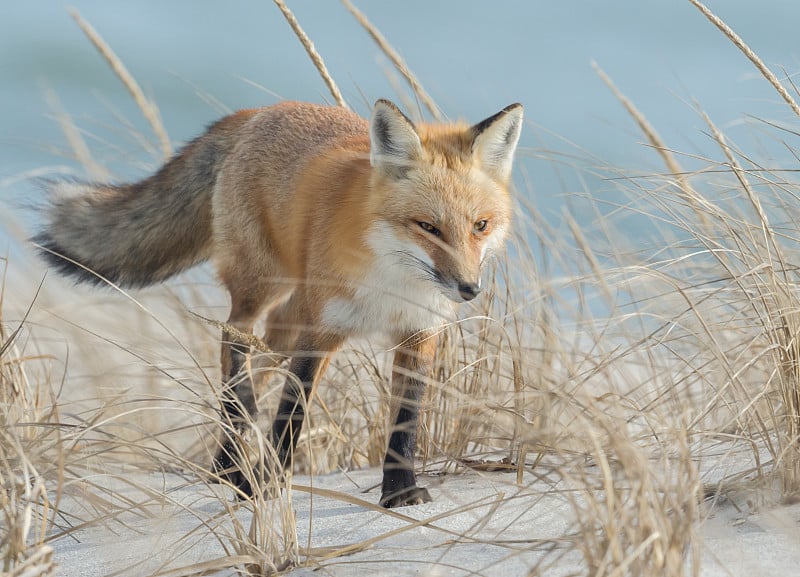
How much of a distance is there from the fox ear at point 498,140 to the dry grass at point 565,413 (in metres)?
0.31

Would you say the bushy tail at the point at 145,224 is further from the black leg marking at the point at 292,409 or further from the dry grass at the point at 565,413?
the black leg marking at the point at 292,409

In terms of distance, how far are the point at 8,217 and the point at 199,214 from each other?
5.55 feet

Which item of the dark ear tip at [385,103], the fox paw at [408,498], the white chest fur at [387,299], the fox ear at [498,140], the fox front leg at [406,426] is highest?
the dark ear tip at [385,103]

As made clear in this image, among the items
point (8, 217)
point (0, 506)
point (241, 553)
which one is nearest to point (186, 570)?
point (241, 553)

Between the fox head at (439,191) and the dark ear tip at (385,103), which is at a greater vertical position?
the dark ear tip at (385,103)

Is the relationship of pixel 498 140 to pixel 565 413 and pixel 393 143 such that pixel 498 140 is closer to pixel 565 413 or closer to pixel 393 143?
pixel 393 143

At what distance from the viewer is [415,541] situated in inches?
98.0

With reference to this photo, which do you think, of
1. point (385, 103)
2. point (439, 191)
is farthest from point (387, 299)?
point (385, 103)

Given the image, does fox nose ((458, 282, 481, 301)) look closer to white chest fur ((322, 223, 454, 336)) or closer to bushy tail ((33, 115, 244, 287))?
white chest fur ((322, 223, 454, 336))

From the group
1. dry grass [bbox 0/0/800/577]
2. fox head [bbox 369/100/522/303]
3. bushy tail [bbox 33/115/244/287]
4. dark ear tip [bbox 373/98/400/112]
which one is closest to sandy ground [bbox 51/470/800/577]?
dry grass [bbox 0/0/800/577]

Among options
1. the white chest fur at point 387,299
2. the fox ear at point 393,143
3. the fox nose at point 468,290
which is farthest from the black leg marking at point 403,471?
the fox ear at point 393,143

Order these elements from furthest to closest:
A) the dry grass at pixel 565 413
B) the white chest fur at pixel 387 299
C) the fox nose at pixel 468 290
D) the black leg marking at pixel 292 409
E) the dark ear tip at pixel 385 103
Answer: the black leg marking at pixel 292 409 < the white chest fur at pixel 387 299 < the dark ear tip at pixel 385 103 < the fox nose at pixel 468 290 < the dry grass at pixel 565 413

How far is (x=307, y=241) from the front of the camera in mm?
3520

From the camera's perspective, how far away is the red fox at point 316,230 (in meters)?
3.10
